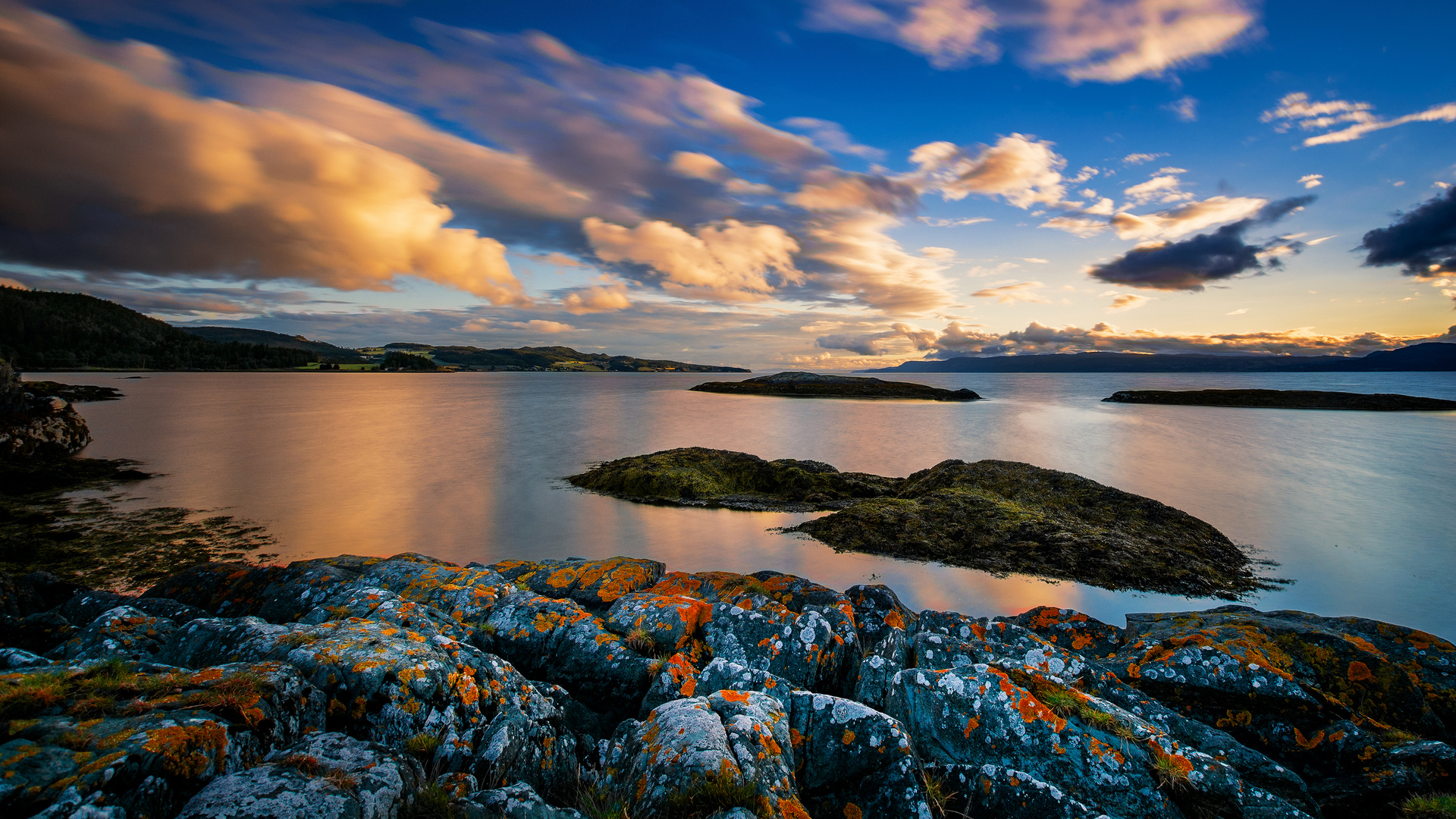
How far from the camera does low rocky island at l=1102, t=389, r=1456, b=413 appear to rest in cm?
7925

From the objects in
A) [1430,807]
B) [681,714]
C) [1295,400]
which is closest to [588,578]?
[681,714]

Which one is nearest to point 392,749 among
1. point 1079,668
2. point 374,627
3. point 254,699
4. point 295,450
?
point 254,699

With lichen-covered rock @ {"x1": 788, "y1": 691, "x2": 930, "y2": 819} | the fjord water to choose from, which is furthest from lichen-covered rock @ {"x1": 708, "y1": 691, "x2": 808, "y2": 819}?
the fjord water

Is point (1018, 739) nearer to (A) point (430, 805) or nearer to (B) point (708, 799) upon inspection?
(B) point (708, 799)

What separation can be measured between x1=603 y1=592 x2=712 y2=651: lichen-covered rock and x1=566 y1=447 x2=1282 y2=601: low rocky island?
1035 centimetres

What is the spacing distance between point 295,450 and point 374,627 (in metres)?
41.9

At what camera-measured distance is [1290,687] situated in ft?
21.1

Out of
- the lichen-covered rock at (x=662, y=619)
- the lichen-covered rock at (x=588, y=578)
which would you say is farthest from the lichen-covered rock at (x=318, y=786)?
the lichen-covered rock at (x=588, y=578)

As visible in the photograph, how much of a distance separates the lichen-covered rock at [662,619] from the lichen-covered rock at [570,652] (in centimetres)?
26

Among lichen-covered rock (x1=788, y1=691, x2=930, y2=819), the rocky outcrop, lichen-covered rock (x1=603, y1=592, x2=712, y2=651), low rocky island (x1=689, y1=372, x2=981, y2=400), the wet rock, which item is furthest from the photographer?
low rocky island (x1=689, y1=372, x2=981, y2=400)

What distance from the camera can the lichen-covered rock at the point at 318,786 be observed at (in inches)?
133

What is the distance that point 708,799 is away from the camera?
4000mm

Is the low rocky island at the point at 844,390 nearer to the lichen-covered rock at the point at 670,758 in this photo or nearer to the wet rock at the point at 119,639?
the wet rock at the point at 119,639

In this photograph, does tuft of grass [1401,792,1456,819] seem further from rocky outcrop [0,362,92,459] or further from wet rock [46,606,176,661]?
rocky outcrop [0,362,92,459]
